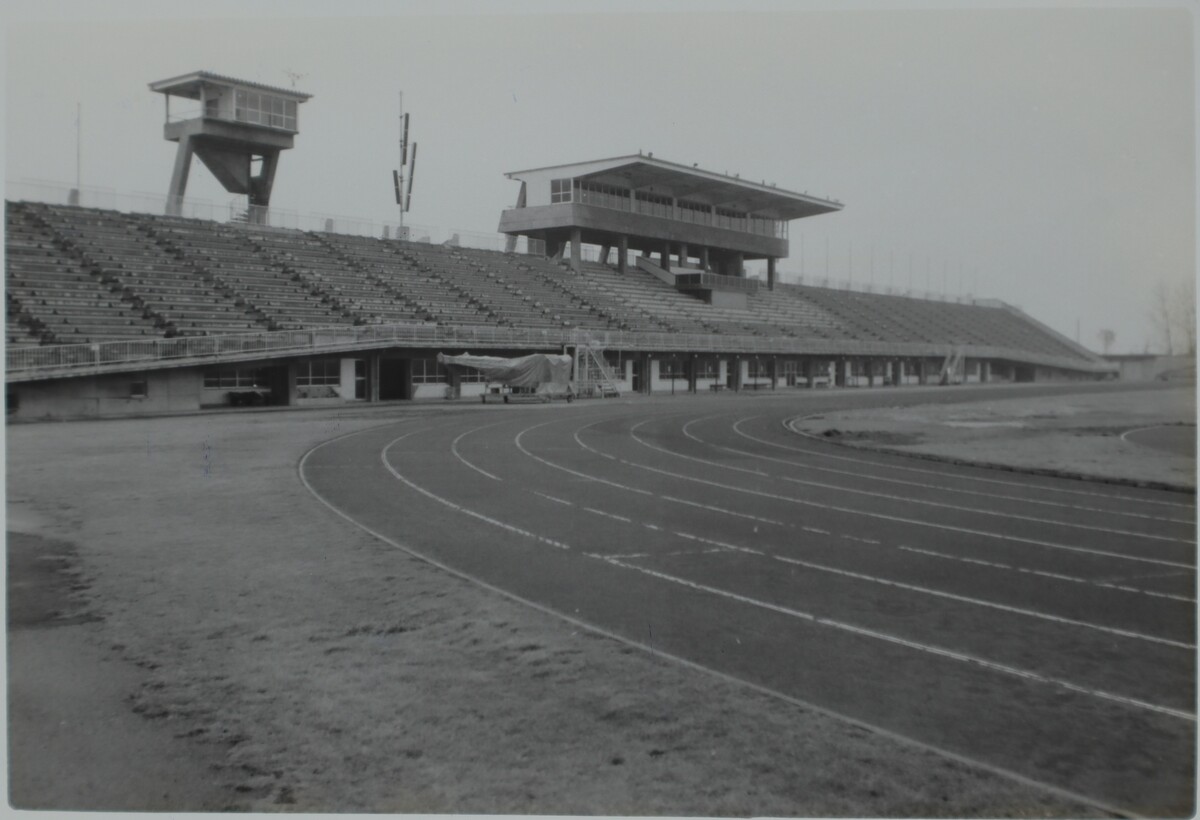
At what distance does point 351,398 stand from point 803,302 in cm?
4863

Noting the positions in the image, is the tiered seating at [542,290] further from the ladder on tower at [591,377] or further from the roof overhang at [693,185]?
the roof overhang at [693,185]

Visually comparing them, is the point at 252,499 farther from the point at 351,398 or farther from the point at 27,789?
the point at 351,398

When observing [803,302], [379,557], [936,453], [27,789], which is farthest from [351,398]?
[803,302]

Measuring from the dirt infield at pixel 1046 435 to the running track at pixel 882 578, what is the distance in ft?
6.44

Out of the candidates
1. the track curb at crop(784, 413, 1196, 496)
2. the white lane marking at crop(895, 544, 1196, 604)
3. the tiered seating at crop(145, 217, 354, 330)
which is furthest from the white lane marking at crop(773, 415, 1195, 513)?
the tiered seating at crop(145, 217, 354, 330)

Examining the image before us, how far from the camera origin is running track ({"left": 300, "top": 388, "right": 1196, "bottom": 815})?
562 cm

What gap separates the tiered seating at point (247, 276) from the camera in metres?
38.8

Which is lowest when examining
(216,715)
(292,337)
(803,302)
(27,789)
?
(27,789)

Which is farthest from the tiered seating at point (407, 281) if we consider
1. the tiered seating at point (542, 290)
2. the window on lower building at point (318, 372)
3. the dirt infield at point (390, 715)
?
the dirt infield at point (390, 715)

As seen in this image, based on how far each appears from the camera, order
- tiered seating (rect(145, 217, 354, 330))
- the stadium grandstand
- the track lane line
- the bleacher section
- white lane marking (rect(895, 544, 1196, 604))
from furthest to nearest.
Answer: tiered seating (rect(145, 217, 354, 330)), the bleacher section, the stadium grandstand, the track lane line, white lane marking (rect(895, 544, 1196, 604))

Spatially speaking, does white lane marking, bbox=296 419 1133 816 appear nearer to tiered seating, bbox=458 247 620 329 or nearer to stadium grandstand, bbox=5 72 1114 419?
stadium grandstand, bbox=5 72 1114 419

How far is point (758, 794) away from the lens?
15.8ft

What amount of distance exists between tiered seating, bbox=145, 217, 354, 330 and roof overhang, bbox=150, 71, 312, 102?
6.91 meters

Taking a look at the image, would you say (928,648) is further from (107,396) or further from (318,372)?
(318,372)
